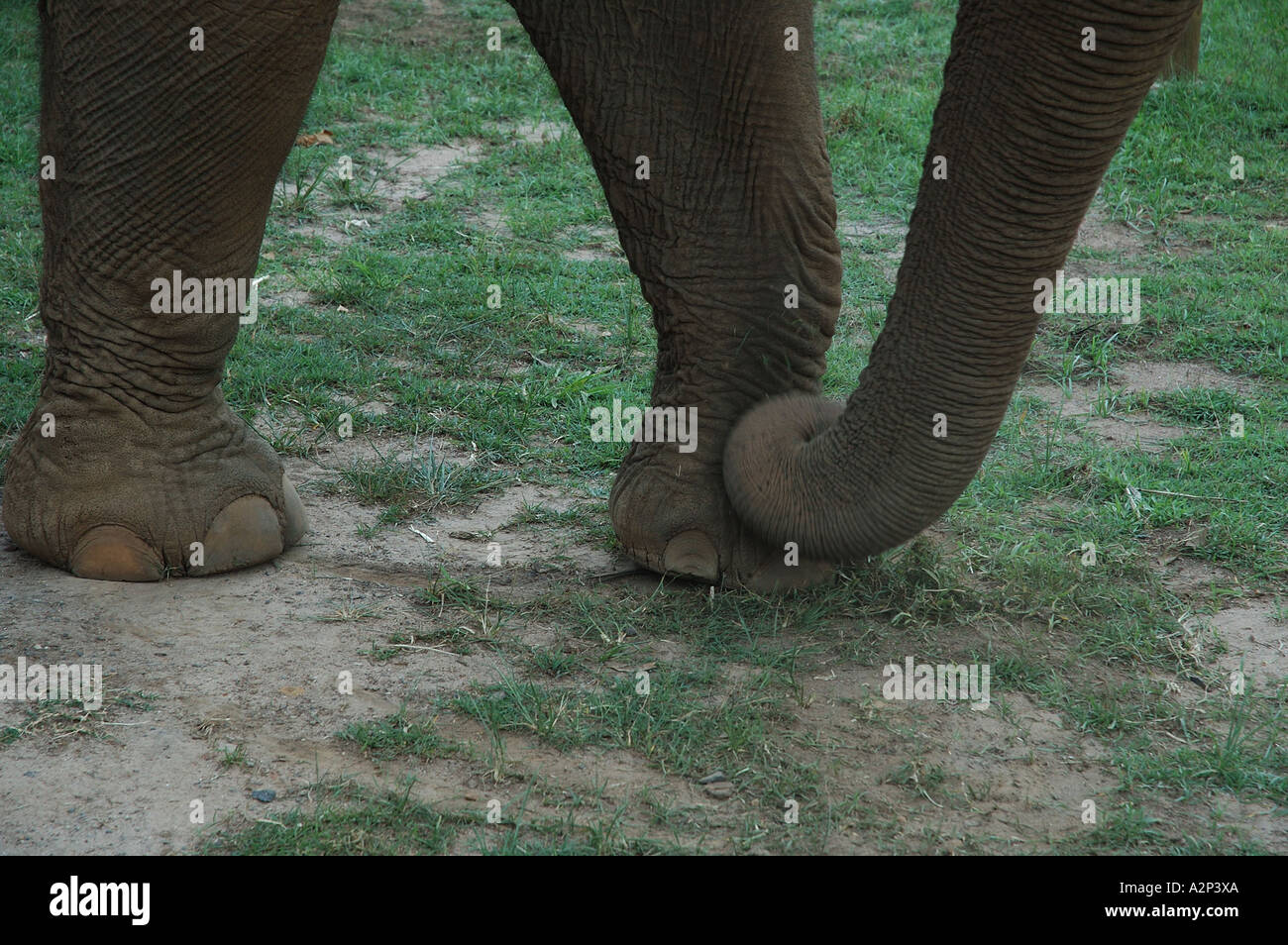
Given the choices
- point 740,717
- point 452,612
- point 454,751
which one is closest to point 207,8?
point 452,612

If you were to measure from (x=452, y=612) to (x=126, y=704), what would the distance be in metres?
0.64

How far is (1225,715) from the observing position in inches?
102

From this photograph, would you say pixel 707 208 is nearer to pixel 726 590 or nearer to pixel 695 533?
pixel 695 533

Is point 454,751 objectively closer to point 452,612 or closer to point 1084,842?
point 452,612

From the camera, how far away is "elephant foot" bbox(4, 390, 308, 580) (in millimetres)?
2980

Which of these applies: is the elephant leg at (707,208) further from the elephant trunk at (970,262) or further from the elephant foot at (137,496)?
the elephant foot at (137,496)

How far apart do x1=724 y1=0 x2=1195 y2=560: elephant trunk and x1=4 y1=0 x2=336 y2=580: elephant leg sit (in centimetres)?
109

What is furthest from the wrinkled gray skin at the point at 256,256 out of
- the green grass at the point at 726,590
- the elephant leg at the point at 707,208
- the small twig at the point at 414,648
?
the small twig at the point at 414,648

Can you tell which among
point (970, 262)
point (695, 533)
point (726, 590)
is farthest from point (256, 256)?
point (970, 262)

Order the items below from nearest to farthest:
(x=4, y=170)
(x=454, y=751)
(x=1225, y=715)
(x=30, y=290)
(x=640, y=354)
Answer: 1. (x=454, y=751)
2. (x=1225, y=715)
3. (x=640, y=354)
4. (x=30, y=290)
5. (x=4, y=170)

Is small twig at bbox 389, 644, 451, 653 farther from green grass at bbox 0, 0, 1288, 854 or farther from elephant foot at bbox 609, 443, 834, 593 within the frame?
elephant foot at bbox 609, 443, 834, 593

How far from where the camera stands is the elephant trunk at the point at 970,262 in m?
2.02

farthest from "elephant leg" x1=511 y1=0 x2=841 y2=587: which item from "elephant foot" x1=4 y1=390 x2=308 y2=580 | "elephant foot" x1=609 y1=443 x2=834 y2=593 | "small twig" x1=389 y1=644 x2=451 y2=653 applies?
"elephant foot" x1=4 y1=390 x2=308 y2=580

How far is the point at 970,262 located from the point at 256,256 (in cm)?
153
